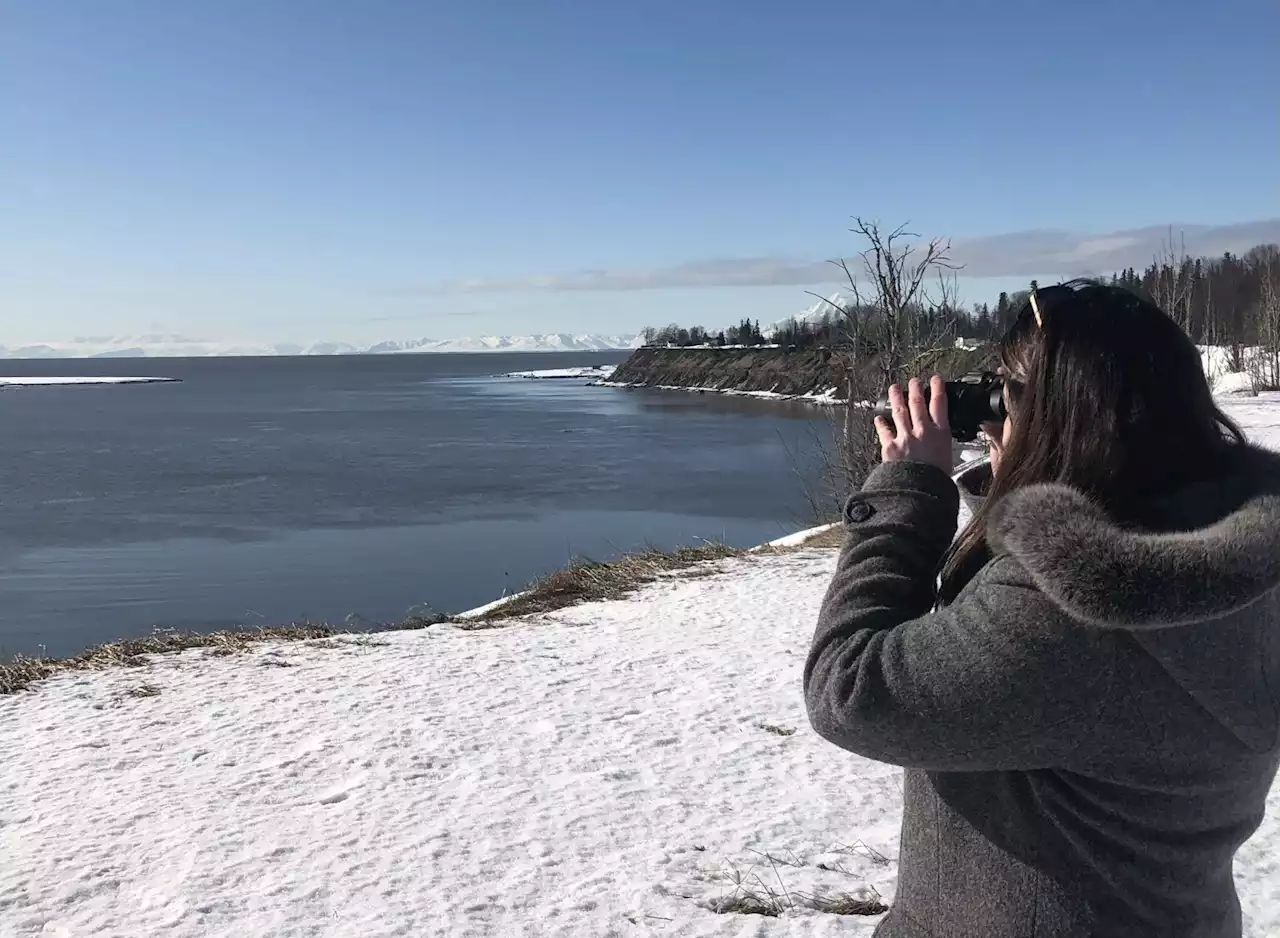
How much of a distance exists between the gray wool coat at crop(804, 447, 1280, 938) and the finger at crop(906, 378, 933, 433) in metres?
0.17

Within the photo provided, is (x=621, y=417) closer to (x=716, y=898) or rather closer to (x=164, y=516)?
(x=164, y=516)

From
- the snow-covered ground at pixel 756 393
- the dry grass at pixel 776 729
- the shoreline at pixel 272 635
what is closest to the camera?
the dry grass at pixel 776 729

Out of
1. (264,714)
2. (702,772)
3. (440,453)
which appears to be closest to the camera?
(702,772)

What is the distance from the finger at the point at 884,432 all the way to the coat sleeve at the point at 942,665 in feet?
0.58

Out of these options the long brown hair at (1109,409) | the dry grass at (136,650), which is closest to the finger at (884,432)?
the long brown hair at (1109,409)

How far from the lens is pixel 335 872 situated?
17.0 ft

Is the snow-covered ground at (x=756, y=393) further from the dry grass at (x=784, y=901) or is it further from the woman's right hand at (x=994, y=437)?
the woman's right hand at (x=994, y=437)

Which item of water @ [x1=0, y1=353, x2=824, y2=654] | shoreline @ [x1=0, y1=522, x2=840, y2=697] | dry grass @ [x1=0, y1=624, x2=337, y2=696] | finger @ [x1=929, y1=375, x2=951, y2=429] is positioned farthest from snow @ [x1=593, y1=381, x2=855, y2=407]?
finger @ [x1=929, y1=375, x2=951, y2=429]

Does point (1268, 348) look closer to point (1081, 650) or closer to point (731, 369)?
point (1081, 650)

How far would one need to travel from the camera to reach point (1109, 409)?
130cm

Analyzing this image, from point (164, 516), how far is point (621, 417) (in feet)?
112

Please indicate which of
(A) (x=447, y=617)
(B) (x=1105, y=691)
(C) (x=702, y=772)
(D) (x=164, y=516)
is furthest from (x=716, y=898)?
(D) (x=164, y=516)

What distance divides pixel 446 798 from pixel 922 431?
523cm

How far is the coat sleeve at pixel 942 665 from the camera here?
125 cm
